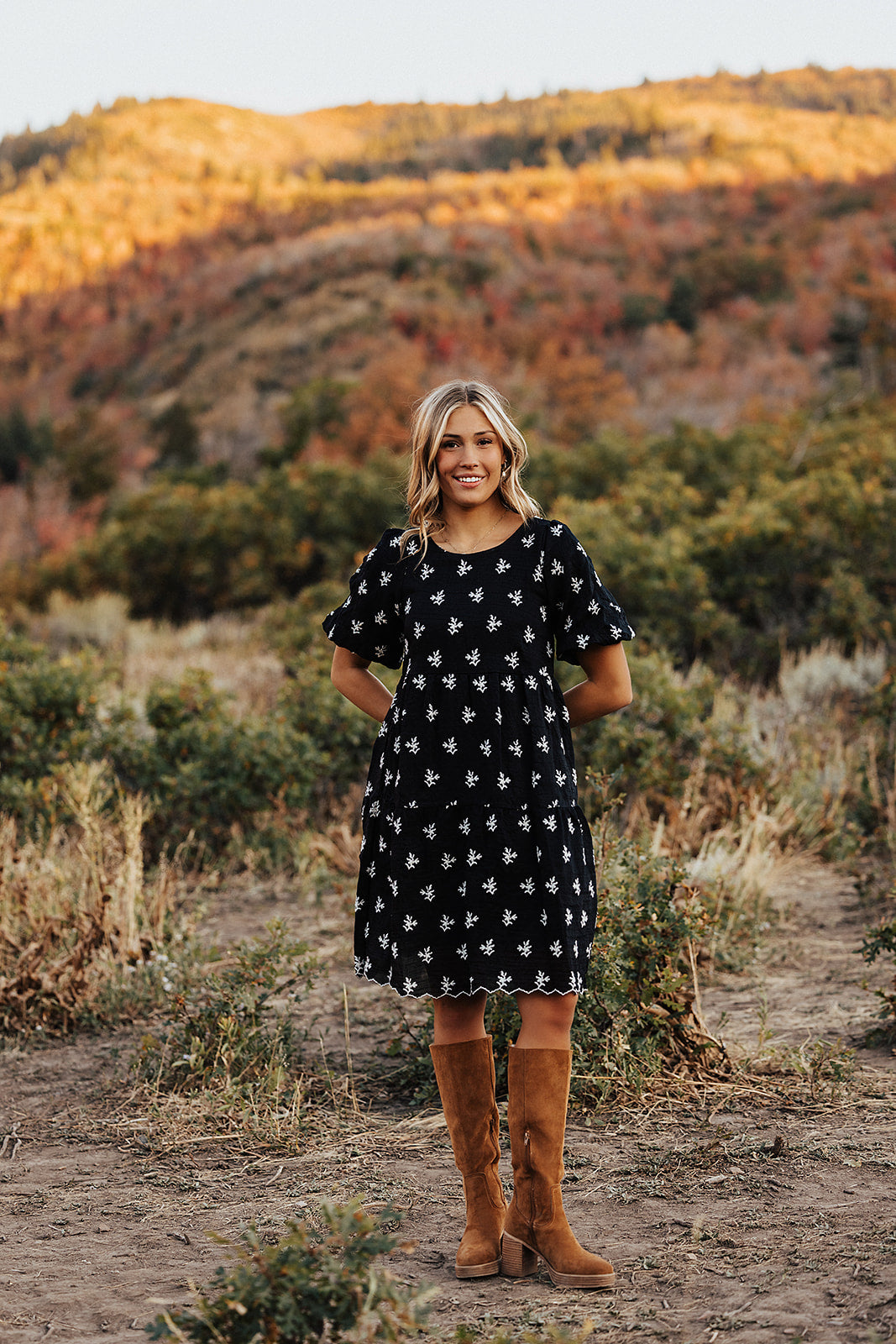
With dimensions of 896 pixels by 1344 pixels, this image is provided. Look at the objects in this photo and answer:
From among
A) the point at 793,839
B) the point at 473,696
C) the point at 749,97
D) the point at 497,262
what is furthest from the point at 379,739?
the point at 749,97

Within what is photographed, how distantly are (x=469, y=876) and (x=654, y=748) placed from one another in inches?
140

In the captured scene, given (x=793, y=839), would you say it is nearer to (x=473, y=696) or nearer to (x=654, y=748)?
(x=654, y=748)

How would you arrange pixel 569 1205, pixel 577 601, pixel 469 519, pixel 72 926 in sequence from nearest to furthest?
pixel 577 601 → pixel 469 519 → pixel 569 1205 → pixel 72 926

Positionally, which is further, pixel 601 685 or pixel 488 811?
pixel 601 685

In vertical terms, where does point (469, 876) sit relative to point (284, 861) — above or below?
above

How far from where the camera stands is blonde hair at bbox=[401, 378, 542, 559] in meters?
2.62

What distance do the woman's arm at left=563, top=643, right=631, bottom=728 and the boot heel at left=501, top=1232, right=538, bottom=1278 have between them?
1.10 m

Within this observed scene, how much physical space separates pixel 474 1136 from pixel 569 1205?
1.63 feet

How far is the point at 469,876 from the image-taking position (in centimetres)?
245

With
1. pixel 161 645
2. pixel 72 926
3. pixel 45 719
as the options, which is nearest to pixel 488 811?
pixel 72 926

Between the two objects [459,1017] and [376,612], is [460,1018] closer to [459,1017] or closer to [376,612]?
[459,1017]

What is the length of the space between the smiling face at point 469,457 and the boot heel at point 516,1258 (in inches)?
61.7

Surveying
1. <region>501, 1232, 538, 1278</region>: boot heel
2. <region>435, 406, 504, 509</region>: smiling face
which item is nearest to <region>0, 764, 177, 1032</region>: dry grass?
<region>501, 1232, 538, 1278</region>: boot heel

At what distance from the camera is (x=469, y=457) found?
2.58 m
